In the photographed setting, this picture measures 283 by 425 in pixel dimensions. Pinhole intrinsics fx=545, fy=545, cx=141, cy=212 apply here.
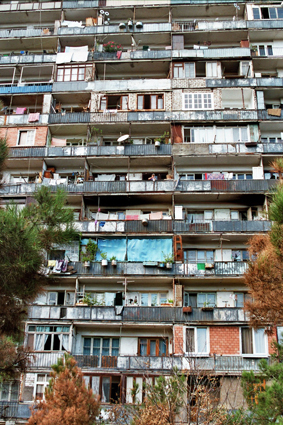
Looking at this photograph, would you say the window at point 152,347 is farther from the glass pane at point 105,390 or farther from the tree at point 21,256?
the tree at point 21,256

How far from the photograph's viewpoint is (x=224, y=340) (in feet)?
95.5

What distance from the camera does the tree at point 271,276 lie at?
17531 mm

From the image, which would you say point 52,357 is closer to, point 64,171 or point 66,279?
point 66,279

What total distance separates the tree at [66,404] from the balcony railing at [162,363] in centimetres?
1142

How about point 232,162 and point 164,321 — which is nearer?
point 164,321

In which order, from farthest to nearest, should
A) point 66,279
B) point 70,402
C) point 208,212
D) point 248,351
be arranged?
point 208,212
point 66,279
point 248,351
point 70,402

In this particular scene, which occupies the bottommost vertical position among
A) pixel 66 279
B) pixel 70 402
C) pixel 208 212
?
pixel 70 402

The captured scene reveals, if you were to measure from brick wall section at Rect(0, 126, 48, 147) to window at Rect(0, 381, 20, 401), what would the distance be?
50.5 feet

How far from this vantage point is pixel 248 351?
1134 inches

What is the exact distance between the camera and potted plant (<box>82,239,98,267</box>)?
3175cm

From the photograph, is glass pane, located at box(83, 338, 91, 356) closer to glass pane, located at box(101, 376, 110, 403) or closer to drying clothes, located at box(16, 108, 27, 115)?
glass pane, located at box(101, 376, 110, 403)

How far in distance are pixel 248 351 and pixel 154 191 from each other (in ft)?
36.0

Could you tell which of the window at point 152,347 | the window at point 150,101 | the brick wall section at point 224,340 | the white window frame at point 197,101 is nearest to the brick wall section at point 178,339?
the window at point 152,347

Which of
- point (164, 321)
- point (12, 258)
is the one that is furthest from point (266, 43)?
point (12, 258)
